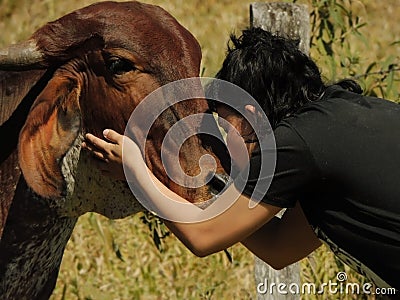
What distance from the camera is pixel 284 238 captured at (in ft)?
11.3

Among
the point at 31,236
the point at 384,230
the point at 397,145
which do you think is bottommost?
the point at 31,236

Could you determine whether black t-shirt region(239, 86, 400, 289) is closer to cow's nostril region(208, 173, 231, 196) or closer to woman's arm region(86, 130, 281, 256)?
woman's arm region(86, 130, 281, 256)

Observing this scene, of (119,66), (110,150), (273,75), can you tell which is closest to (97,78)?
(119,66)

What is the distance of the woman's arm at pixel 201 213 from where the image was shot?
3.02 meters

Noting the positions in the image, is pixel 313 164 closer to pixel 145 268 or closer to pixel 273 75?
pixel 273 75

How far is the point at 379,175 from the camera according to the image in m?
2.97

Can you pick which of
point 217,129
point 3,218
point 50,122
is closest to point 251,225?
point 217,129

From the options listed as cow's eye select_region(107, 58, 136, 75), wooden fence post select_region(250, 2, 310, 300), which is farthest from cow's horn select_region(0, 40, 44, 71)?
wooden fence post select_region(250, 2, 310, 300)

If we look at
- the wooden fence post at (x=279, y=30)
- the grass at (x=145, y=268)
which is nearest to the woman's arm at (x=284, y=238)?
the wooden fence post at (x=279, y=30)

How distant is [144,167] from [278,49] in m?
0.56

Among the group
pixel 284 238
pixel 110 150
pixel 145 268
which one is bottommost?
pixel 145 268

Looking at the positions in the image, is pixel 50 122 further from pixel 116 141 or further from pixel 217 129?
pixel 217 129

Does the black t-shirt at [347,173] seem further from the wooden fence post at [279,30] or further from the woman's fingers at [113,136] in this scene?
the wooden fence post at [279,30]

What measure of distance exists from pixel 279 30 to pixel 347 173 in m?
1.51
